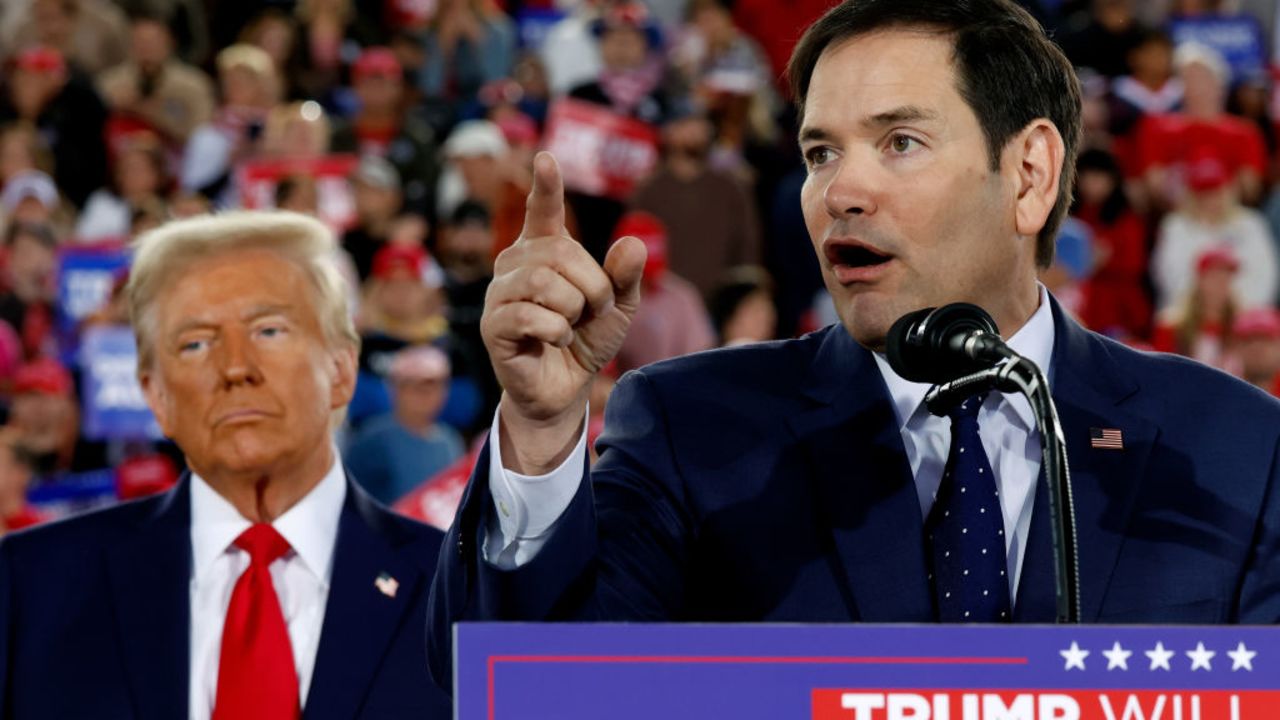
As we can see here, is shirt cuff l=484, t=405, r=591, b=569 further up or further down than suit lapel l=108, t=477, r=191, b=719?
further down

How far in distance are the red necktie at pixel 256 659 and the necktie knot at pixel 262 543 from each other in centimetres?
3

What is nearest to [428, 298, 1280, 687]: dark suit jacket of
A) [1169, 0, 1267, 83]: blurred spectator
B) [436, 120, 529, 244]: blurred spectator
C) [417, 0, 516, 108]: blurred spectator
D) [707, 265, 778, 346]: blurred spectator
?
[707, 265, 778, 346]: blurred spectator

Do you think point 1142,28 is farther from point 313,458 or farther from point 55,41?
point 313,458

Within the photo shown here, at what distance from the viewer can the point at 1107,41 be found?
11094 millimetres

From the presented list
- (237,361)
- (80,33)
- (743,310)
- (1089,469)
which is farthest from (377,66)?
(1089,469)

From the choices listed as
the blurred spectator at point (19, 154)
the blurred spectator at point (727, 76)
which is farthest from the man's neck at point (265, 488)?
the blurred spectator at point (727, 76)

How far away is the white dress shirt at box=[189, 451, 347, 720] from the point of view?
9.18ft

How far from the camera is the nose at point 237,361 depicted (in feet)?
9.53

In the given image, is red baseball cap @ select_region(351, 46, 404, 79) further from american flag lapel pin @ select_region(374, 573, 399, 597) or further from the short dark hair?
the short dark hair

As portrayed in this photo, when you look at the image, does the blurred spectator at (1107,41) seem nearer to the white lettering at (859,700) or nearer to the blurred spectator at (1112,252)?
the blurred spectator at (1112,252)

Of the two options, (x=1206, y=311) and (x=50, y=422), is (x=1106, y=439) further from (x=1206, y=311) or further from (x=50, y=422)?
(x=1206, y=311)

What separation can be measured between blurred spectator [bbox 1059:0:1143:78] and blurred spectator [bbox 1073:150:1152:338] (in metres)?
1.48

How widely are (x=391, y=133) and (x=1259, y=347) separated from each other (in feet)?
14.4

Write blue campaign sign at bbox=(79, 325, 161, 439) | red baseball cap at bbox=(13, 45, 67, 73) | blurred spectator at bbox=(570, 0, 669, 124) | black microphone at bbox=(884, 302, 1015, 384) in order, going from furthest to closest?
1. red baseball cap at bbox=(13, 45, 67, 73)
2. blurred spectator at bbox=(570, 0, 669, 124)
3. blue campaign sign at bbox=(79, 325, 161, 439)
4. black microphone at bbox=(884, 302, 1015, 384)
